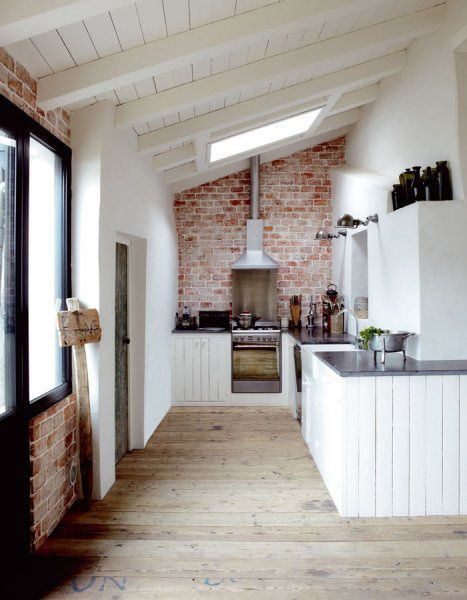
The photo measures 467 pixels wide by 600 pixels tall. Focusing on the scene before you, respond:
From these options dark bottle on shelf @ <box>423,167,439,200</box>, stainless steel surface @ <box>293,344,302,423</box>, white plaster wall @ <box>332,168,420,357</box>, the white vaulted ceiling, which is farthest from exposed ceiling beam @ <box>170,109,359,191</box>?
stainless steel surface @ <box>293,344,302,423</box>

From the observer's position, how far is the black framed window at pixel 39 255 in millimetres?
2441

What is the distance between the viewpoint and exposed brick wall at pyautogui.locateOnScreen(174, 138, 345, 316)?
255 inches

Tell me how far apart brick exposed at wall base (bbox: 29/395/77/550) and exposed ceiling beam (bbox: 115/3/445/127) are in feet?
7.15

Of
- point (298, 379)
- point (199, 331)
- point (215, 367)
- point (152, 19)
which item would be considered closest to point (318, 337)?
point (298, 379)

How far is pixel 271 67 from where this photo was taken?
334 centimetres

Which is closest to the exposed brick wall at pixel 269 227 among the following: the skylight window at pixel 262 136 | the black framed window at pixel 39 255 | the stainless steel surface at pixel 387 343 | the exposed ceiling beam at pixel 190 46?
the skylight window at pixel 262 136

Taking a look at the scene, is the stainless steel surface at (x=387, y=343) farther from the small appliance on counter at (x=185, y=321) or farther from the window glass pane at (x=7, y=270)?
the small appliance on counter at (x=185, y=321)

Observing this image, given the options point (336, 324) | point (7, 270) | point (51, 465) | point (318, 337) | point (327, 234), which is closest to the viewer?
point (7, 270)

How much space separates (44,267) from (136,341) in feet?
5.42

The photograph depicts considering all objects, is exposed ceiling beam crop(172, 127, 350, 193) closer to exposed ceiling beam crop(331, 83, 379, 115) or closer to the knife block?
exposed ceiling beam crop(331, 83, 379, 115)

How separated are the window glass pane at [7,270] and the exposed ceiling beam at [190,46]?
514 mm

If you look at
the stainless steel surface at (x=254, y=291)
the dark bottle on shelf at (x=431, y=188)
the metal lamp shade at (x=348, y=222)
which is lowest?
the stainless steel surface at (x=254, y=291)

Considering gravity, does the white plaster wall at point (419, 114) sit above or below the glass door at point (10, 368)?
above

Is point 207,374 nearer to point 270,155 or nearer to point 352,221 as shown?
point 352,221
